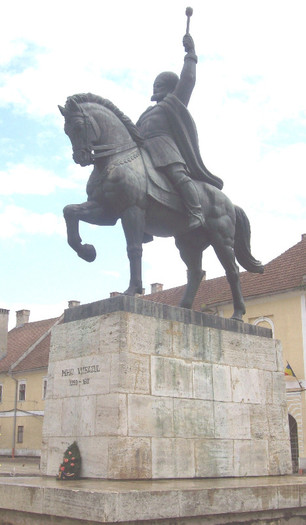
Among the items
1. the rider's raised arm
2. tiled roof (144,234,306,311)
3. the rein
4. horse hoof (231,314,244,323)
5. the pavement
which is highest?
tiled roof (144,234,306,311)

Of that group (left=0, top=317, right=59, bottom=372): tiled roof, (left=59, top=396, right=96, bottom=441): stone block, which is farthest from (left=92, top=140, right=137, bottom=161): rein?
(left=0, top=317, right=59, bottom=372): tiled roof

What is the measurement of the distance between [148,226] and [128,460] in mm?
3185

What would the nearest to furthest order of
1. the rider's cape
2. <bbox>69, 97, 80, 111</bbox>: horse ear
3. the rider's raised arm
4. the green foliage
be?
the green foliage
<bbox>69, 97, 80, 111</bbox>: horse ear
the rider's cape
the rider's raised arm

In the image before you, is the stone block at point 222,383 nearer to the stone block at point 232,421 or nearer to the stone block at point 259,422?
the stone block at point 232,421

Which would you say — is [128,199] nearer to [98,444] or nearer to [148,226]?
[148,226]

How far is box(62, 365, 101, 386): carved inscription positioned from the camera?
7.13 meters

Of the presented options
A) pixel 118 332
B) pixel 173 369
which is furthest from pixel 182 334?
pixel 118 332

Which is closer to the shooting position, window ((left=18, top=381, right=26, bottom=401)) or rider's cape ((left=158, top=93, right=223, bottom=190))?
rider's cape ((left=158, top=93, right=223, bottom=190))

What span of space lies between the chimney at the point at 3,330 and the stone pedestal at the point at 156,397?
3969 cm

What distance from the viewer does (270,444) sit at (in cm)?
848

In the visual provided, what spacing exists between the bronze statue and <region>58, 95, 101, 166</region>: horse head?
1 centimetres

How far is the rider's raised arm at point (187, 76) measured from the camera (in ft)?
29.3

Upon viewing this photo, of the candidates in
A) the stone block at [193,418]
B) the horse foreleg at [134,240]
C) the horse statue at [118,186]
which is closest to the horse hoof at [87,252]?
the horse statue at [118,186]

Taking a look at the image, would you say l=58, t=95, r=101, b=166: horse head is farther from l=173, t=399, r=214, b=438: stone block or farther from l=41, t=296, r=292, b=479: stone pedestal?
l=173, t=399, r=214, b=438: stone block
